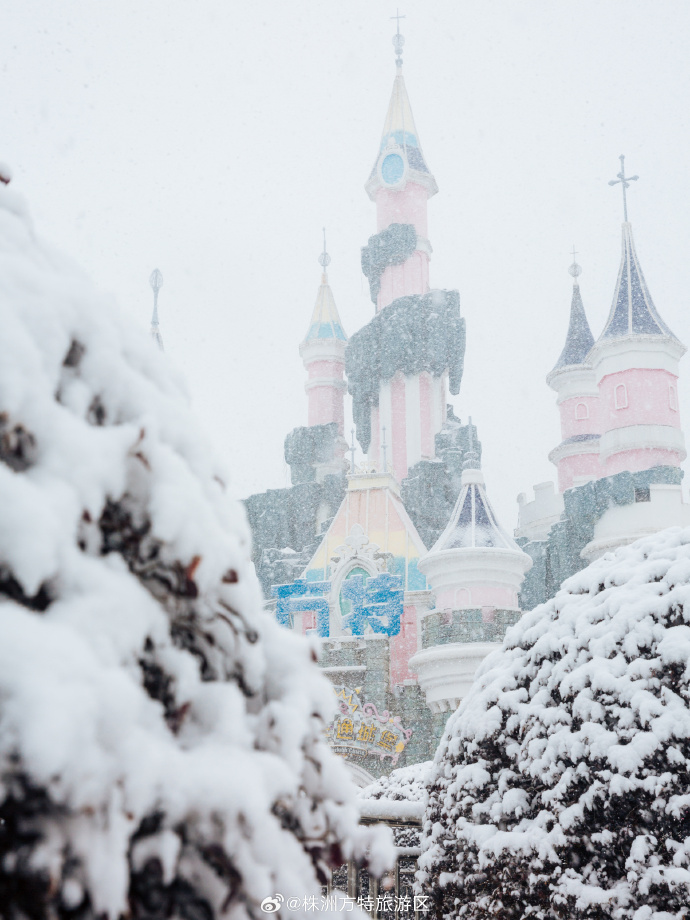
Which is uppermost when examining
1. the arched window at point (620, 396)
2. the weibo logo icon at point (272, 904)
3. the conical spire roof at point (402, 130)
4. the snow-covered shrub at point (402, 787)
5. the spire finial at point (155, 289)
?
the conical spire roof at point (402, 130)

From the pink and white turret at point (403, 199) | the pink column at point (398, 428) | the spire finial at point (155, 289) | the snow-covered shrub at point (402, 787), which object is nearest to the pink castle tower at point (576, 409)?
the pink column at point (398, 428)

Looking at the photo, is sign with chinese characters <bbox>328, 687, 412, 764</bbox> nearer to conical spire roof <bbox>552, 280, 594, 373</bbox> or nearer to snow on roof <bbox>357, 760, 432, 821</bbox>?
snow on roof <bbox>357, 760, 432, 821</bbox>

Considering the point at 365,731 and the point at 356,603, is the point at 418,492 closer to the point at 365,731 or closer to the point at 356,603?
the point at 356,603

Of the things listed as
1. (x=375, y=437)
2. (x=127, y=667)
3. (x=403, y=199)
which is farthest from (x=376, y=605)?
(x=127, y=667)

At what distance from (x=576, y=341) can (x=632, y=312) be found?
6.05 m

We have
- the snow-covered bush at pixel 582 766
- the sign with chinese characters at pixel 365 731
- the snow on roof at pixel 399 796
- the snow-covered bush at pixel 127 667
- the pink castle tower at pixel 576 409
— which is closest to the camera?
the snow-covered bush at pixel 127 667

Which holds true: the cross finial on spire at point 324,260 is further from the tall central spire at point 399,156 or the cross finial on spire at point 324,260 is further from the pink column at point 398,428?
the pink column at point 398,428

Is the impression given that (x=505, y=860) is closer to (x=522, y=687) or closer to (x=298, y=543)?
(x=522, y=687)

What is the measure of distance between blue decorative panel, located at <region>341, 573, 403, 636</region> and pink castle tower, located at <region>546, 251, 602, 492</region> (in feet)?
30.6

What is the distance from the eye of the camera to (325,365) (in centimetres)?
3169

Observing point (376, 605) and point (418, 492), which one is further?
point (418, 492)

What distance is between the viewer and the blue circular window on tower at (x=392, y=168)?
1125 inches

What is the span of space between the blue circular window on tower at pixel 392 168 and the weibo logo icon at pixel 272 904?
1137 inches

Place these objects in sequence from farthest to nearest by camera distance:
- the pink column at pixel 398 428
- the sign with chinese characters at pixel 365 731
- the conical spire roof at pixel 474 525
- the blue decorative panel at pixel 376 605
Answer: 1. the pink column at pixel 398 428
2. the blue decorative panel at pixel 376 605
3. the conical spire roof at pixel 474 525
4. the sign with chinese characters at pixel 365 731
